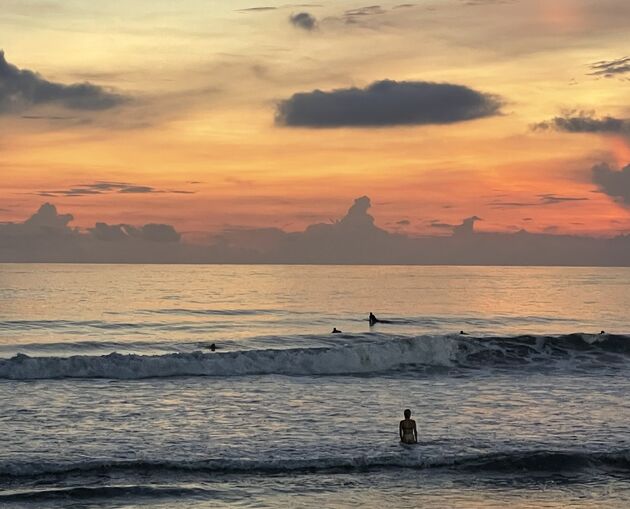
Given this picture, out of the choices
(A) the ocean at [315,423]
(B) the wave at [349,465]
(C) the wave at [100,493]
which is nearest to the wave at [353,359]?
(A) the ocean at [315,423]

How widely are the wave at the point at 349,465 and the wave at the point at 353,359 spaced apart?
1965 centimetres

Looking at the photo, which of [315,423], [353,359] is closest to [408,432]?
[315,423]

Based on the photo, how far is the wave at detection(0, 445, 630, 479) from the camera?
79.0 ft

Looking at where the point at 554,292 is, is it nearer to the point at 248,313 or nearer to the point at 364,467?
the point at 248,313

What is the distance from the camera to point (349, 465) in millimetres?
24734

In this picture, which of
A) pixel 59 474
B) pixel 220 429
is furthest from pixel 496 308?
pixel 59 474

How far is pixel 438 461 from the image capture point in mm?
25234

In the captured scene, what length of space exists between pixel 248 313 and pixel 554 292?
78.3 metres

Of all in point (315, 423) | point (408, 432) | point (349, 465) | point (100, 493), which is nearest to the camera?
point (100, 493)

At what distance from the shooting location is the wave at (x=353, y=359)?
44.2 meters

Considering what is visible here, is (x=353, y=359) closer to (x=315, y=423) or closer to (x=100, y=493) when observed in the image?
(x=315, y=423)

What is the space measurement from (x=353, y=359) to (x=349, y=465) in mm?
23798

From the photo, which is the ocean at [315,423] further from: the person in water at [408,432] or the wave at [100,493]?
the person in water at [408,432]

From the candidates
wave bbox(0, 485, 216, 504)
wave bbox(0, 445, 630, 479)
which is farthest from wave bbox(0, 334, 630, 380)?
wave bbox(0, 485, 216, 504)
